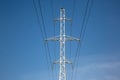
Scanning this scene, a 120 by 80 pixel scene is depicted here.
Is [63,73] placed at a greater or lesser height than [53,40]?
lesser

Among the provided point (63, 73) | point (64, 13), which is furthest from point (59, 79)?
point (64, 13)

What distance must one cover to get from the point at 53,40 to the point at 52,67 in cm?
527

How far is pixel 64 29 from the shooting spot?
238 feet

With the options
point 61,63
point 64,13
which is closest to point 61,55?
point 61,63

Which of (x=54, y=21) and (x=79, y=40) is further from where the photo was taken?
(x=54, y=21)

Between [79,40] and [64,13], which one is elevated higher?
[64,13]

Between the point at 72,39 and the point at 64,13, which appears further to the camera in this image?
the point at 64,13

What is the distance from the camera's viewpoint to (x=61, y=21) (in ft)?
241

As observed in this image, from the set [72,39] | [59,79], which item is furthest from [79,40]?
[59,79]

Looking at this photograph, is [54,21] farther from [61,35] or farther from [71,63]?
[71,63]

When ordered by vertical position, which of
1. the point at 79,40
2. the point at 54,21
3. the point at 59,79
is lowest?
the point at 59,79

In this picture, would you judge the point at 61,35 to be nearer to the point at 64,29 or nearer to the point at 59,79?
the point at 64,29

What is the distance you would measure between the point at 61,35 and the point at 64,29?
1127mm

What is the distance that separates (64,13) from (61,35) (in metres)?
4.08
